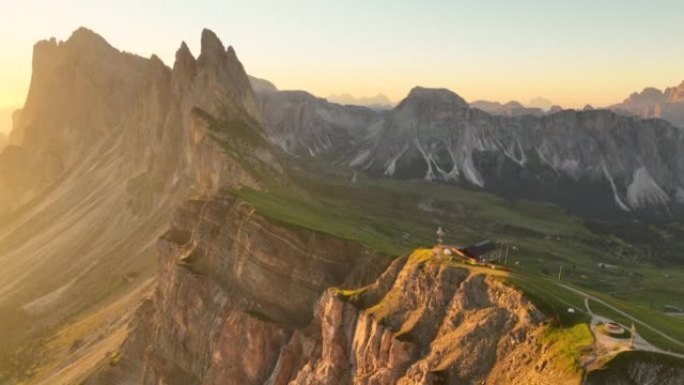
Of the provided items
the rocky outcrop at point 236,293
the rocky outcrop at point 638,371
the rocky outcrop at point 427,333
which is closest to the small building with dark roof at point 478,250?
the rocky outcrop at point 427,333

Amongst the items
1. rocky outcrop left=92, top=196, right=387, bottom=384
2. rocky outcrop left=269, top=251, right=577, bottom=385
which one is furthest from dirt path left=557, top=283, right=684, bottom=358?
rocky outcrop left=92, top=196, right=387, bottom=384

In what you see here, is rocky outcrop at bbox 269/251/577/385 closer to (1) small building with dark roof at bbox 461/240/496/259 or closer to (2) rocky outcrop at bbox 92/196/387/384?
(1) small building with dark roof at bbox 461/240/496/259

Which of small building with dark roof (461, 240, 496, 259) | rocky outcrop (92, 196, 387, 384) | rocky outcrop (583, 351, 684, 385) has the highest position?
small building with dark roof (461, 240, 496, 259)

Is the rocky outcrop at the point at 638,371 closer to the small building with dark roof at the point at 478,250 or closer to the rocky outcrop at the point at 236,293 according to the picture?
the small building with dark roof at the point at 478,250

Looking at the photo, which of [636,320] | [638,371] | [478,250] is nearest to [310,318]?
[478,250]

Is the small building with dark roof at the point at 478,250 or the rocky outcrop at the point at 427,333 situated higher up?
the small building with dark roof at the point at 478,250

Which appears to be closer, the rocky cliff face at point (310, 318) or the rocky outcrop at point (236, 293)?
the rocky cliff face at point (310, 318)

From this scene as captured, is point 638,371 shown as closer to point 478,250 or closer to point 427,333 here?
point 427,333

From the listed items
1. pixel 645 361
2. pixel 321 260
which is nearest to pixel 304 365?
pixel 321 260

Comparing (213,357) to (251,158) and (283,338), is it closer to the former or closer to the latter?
(283,338)

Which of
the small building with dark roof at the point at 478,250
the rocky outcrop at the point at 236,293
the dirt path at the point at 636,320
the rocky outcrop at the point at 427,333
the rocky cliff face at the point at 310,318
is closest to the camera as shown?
the dirt path at the point at 636,320
